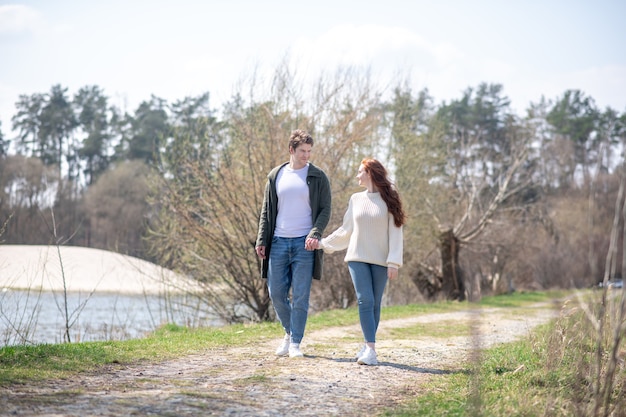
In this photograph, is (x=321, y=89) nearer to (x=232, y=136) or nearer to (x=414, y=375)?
(x=232, y=136)

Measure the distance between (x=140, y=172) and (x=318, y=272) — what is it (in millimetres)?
42433

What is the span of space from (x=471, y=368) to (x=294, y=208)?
304 cm

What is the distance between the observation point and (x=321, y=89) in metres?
15.7

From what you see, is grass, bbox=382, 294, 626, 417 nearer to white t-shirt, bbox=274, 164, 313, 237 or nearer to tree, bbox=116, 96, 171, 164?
white t-shirt, bbox=274, 164, 313, 237

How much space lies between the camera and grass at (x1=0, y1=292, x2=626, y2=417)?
4.74m

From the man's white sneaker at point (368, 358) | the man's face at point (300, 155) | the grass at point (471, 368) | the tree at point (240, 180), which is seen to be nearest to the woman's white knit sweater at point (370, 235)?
the man's face at point (300, 155)

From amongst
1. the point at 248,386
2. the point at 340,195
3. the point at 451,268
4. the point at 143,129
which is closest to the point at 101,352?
the point at 248,386

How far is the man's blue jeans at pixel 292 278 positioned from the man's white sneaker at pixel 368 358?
2.17 feet

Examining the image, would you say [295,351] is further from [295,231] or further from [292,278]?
[295,231]

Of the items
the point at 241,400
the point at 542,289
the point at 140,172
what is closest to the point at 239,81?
the point at 241,400

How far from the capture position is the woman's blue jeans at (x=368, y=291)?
248 inches

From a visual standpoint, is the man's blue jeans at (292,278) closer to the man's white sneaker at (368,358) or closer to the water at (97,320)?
the man's white sneaker at (368,358)

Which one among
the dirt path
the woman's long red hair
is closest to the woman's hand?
the woman's long red hair

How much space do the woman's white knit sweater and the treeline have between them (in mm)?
1021
